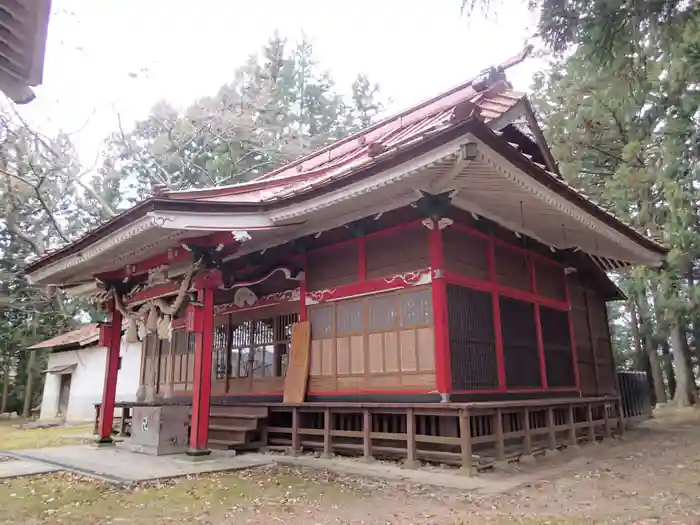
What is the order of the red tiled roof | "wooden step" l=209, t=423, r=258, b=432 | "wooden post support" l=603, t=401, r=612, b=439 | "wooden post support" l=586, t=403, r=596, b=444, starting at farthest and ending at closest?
"wooden post support" l=603, t=401, r=612, b=439
"wooden post support" l=586, t=403, r=596, b=444
"wooden step" l=209, t=423, r=258, b=432
the red tiled roof

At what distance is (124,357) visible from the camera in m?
19.2

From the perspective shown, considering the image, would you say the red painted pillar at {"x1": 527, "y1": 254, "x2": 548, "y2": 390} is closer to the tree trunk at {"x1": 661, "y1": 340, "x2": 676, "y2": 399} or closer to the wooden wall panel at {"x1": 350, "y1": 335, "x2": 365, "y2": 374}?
the wooden wall panel at {"x1": 350, "y1": 335, "x2": 365, "y2": 374}

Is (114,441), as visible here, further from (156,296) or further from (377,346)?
(377,346)

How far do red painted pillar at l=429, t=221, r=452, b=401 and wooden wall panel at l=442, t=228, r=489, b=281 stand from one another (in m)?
0.16

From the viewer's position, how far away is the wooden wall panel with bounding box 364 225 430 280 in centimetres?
707

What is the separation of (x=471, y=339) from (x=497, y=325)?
0.75 metres

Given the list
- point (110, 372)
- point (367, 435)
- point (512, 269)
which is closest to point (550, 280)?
point (512, 269)

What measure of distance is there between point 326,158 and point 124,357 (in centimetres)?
1233

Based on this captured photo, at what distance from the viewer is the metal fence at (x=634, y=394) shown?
12.2 m

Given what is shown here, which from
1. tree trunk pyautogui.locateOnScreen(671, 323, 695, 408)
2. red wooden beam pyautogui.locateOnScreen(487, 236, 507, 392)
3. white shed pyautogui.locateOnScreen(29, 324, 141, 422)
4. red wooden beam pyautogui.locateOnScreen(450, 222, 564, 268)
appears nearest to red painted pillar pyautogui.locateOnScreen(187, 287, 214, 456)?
red wooden beam pyautogui.locateOnScreen(450, 222, 564, 268)

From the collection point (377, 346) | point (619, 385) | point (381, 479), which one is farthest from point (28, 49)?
point (619, 385)

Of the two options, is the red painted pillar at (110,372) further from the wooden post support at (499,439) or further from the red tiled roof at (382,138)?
the wooden post support at (499,439)

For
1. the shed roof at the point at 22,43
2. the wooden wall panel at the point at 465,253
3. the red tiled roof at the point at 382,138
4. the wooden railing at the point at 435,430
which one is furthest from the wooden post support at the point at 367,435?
the shed roof at the point at 22,43

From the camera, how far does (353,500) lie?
4973 mm
